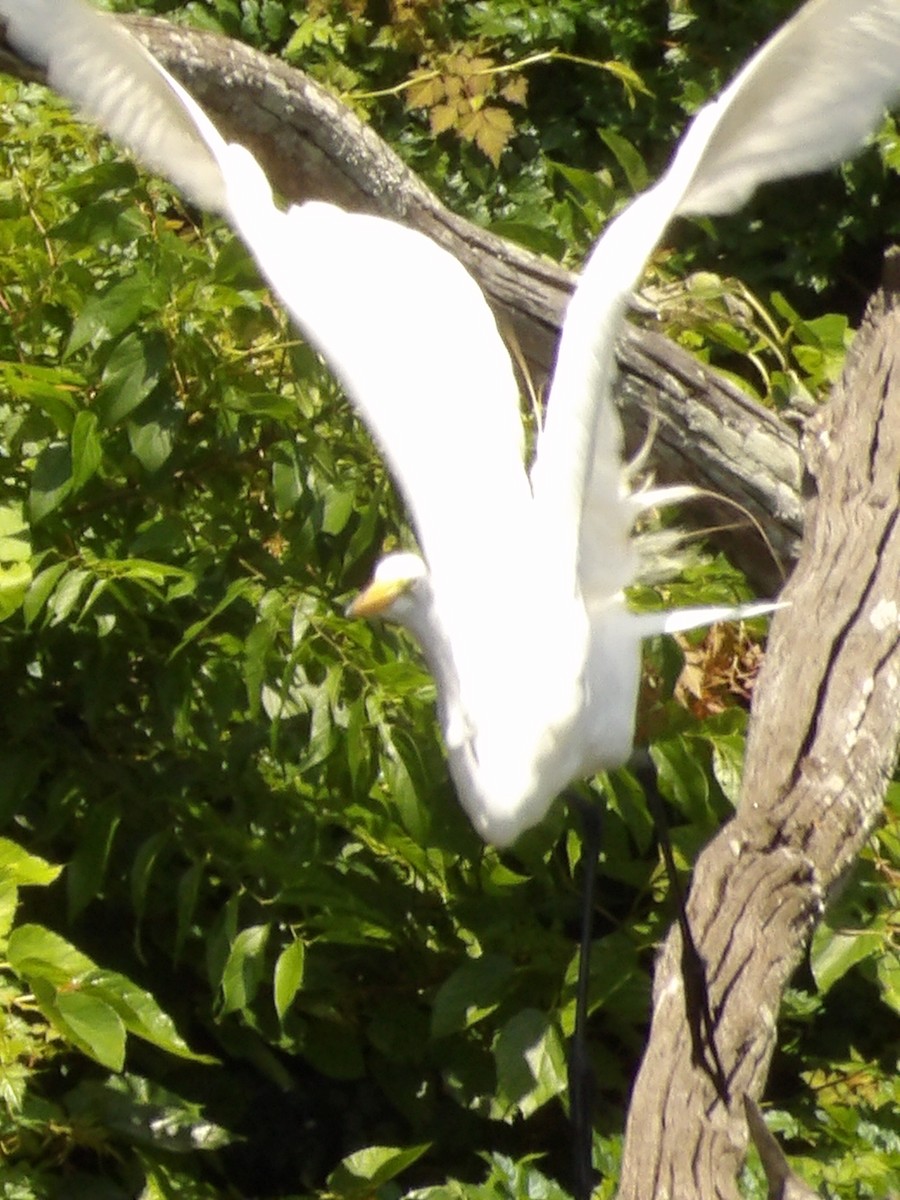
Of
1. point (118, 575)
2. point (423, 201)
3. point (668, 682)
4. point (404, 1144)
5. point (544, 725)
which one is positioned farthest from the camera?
point (404, 1144)

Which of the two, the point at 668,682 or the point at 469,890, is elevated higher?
the point at 668,682

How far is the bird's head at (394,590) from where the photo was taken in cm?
160

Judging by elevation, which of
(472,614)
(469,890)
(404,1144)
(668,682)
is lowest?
(404,1144)

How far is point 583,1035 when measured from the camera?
1874 mm

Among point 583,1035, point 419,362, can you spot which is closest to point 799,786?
point 583,1035

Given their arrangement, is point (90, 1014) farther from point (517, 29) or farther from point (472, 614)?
point (517, 29)

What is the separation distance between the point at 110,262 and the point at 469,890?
0.79 m

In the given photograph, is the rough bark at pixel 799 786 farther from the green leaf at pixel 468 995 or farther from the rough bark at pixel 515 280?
the green leaf at pixel 468 995

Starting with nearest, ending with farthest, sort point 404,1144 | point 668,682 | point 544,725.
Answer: point 544,725
point 668,682
point 404,1144

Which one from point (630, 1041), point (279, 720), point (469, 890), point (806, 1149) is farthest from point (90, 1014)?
point (806, 1149)

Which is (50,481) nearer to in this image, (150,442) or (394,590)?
(150,442)

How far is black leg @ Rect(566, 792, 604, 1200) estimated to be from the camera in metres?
1.86

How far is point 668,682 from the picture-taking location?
1.93 metres

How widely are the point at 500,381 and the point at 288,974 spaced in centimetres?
61
